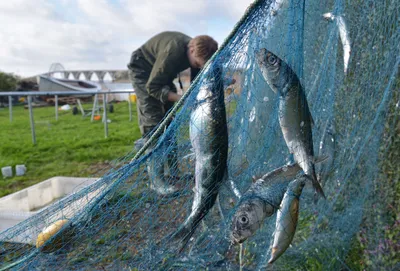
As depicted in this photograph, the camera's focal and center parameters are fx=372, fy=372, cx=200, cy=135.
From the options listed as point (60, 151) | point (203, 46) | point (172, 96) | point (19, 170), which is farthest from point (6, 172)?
point (203, 46)

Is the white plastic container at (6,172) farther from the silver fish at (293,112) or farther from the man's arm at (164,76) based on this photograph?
the silver fish at (293,112)

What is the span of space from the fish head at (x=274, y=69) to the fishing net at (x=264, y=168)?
19cm

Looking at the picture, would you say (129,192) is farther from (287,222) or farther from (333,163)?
A: (333,163)

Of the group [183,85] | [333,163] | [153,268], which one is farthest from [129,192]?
[183,85]

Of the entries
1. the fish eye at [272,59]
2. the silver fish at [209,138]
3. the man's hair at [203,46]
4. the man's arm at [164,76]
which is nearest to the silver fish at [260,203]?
the silver fish at [209,138]

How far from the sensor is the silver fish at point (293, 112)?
5.87 ft

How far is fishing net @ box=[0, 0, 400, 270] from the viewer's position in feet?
6.88

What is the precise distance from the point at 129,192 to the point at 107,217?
0.70ft

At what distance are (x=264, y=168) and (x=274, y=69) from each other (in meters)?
0.73

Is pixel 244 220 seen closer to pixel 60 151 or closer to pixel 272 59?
pixel 272 59

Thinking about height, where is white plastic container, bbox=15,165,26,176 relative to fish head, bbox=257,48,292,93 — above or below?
below

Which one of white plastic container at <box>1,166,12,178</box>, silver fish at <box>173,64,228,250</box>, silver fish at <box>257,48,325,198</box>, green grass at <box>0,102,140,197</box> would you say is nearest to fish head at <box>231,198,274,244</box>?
silver fish at <box>257,48,325,198</box>

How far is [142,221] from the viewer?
2.31m

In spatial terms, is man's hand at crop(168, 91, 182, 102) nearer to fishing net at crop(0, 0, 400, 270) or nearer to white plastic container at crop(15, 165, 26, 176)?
fishing net at crop(0, 0, 400, 270)
